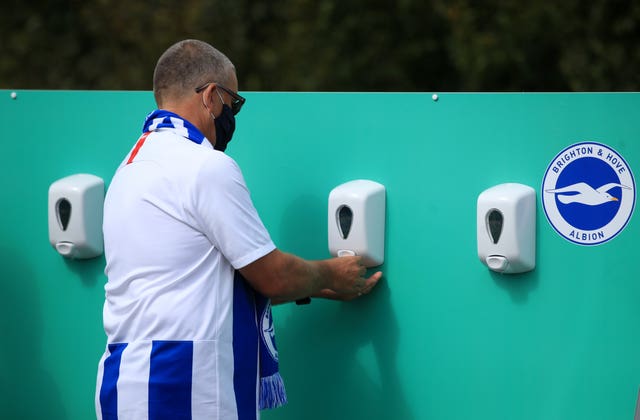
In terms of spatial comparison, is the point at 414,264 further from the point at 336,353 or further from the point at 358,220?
the point at 336,353

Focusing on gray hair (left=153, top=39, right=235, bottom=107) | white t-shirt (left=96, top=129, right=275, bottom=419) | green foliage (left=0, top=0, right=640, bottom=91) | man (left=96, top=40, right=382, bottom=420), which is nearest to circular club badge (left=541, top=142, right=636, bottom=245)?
man (left=96, top=40, right=382, bottom=420)

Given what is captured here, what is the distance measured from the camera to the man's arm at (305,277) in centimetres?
273

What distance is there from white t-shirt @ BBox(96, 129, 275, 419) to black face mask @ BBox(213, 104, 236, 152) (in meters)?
0.19

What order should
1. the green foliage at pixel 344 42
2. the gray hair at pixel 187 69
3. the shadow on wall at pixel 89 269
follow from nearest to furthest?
the gray hair at pixel 187 69 < the shadow on wall at pixel 89 269 < the green foliage at pixel 344 42

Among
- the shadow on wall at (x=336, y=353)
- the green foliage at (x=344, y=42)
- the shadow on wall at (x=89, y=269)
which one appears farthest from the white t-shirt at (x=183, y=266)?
the green foliage at (x=344, y=42)

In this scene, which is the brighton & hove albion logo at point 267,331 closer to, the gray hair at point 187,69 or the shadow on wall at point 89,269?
the gray hair at point 187,69

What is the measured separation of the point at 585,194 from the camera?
285 cm

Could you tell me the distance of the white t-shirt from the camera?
8.68 ft

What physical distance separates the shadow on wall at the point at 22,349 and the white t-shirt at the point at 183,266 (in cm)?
127

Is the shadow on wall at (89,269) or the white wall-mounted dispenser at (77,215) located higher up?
the white wall-mounted dispenser at (77,215)

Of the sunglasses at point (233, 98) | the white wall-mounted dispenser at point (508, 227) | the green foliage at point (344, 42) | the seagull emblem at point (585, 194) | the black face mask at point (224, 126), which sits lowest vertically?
the white wall-mounted dispenser at point (508, 227)

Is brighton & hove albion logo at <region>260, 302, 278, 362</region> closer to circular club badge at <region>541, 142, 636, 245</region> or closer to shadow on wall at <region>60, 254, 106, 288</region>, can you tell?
circular club badge at <region>541, 142, 636, 245</region>

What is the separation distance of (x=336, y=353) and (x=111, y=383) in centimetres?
89

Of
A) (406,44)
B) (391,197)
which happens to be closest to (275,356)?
(391,197)
